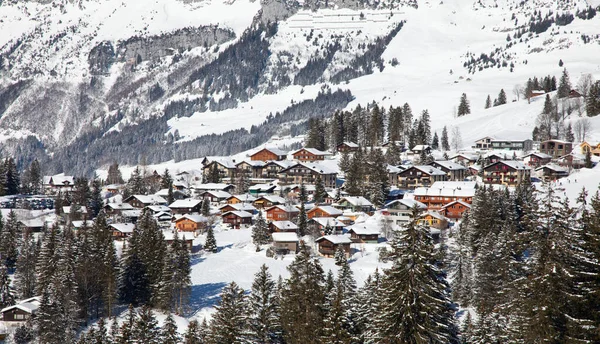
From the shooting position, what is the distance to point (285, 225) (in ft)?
245

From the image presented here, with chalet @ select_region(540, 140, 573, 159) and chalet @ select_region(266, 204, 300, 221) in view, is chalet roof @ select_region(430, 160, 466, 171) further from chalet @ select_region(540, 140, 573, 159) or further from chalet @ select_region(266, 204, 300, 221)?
chalet @ select_region(266, 204, 300, 221)

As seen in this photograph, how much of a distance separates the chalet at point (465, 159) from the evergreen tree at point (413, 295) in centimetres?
8939

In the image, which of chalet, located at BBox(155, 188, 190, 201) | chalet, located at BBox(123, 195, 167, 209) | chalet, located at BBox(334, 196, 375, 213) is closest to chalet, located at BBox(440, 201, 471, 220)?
chalet, located at BBox(334, 196, 375, 213)

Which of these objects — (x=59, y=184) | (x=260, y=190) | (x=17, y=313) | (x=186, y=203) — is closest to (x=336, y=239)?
(x=17, y=313)

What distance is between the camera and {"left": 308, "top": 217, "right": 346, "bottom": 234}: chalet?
7362 centimetres

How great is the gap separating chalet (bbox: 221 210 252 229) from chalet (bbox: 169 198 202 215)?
32.1ft

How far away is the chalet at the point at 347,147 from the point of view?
119875 mm

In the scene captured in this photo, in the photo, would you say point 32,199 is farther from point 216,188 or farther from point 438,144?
point 438,144

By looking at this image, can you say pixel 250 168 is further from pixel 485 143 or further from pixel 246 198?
pixel 485 143

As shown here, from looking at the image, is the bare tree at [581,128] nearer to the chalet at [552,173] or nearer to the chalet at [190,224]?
the chalet at [552,173]

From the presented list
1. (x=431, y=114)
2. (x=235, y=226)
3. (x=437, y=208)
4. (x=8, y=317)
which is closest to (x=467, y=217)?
(x=437, y=208)

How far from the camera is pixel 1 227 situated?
79.3 metres

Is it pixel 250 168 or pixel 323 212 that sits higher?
pixel 323 212

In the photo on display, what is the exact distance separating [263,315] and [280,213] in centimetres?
4105
